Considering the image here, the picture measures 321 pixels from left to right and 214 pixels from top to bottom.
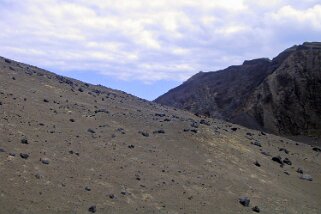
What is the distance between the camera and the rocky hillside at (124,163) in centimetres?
1287

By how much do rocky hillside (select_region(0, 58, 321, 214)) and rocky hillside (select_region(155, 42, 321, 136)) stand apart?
1101 inches

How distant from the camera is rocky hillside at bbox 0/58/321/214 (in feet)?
42.2

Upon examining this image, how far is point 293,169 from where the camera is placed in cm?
2156

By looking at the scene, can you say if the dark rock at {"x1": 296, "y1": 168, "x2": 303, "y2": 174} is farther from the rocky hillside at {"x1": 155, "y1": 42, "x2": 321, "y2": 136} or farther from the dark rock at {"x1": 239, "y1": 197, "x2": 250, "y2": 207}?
the rocky hillside at {"x1": 155, "y1": 42, "x2": 321, "y2": 136}

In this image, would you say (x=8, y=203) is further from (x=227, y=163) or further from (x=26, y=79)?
(x=26, y=79)

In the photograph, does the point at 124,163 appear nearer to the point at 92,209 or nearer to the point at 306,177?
the point at 92,209

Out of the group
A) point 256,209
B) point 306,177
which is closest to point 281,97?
point 306,177

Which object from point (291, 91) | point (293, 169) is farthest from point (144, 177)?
point (291, 91)

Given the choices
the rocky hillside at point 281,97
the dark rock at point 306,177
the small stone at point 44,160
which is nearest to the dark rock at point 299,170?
the dark rock at point 306,177

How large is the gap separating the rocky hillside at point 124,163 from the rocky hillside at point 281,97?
91.8 feet

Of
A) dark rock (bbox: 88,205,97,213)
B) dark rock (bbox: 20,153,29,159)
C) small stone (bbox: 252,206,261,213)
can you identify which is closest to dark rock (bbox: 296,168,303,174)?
small stone (bbox: 252,206,261,213)

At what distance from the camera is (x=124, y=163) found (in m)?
15.8

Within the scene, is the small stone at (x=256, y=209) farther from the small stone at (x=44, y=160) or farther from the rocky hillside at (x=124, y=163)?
the small stone at (x=44, y=160)

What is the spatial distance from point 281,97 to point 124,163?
1578 inches
